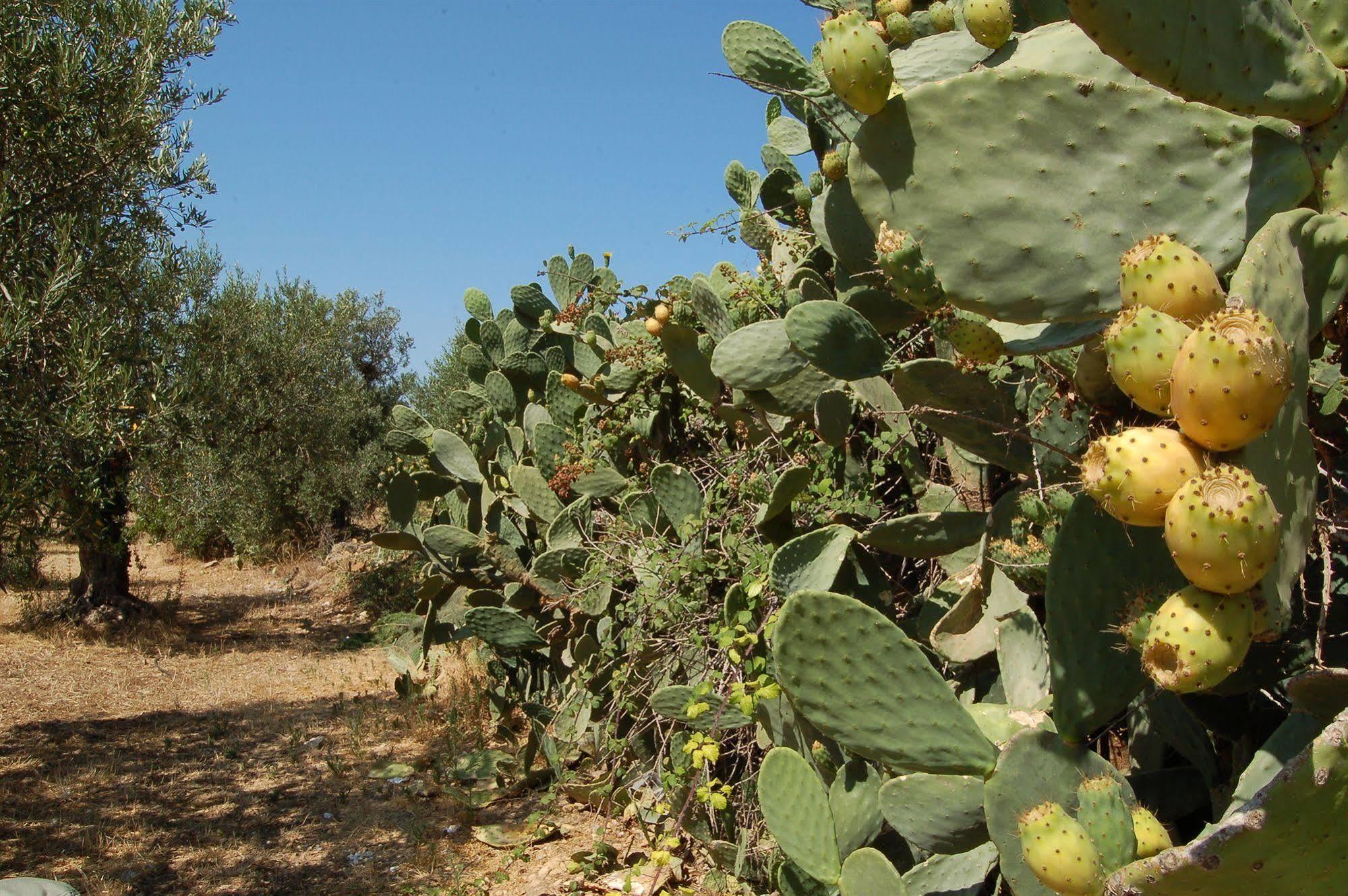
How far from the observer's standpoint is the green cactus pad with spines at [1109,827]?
1.22 meters

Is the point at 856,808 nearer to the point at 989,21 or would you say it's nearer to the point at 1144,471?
the point at 1144,471

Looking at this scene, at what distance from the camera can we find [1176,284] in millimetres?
1006

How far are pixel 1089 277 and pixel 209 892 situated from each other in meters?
3.76

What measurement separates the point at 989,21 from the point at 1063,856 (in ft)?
4.81

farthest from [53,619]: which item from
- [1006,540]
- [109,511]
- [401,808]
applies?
[1006,540]

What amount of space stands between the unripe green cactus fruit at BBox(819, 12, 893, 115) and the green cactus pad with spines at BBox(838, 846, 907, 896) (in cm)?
144

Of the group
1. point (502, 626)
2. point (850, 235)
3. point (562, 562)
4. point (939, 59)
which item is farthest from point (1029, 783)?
point (502, 626)

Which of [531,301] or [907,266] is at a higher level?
[531,301]

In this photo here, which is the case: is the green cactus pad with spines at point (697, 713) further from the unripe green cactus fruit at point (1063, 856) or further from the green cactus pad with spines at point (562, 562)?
the unripe green cactus fruit at point (1063, 856)

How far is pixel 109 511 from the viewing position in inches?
353

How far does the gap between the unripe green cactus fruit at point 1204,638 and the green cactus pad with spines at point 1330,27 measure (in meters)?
0.75

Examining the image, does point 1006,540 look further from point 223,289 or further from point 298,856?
point 223,289

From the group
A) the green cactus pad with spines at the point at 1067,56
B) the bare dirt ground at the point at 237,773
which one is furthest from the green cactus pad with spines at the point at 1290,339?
the bare dirt ground at the point at 237,773

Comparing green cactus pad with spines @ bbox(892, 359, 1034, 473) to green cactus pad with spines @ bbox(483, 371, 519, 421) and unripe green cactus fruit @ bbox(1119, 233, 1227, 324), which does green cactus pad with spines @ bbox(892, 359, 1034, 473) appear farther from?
green cactus pad with spines @ bbox(483, 371, 519, 421)
